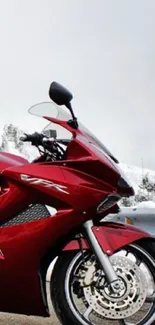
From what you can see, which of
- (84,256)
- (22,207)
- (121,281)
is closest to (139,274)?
(121,281)

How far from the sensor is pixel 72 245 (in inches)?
122

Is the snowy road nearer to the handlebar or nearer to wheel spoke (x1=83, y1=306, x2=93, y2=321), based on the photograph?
wheel spoke (x1=83, y1=306, x2=93, y2=321)

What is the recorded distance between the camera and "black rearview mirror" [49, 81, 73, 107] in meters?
3.09

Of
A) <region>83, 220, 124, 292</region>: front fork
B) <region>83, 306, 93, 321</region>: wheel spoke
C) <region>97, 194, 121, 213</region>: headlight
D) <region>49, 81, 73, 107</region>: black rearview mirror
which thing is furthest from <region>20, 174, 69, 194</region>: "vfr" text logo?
<region>83, 306, 93, 321</region>: wheel spoke

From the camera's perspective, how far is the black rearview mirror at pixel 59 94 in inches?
122

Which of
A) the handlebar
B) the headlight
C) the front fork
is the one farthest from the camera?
the handlebar

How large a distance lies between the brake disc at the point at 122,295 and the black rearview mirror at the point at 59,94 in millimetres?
1017

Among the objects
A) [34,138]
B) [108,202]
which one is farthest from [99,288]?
[34,138]

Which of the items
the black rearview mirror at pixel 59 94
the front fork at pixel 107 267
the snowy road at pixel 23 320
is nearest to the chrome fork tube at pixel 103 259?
the front fork at pixel 107 267

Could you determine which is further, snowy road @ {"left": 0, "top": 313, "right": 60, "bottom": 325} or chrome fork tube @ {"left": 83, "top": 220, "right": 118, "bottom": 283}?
snowy road @ {"left": 0, "top": 313, "right": 60, "bottom": 325}

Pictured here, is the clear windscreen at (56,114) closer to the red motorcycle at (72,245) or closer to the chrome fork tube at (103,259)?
the red motorcycle at (72,245)

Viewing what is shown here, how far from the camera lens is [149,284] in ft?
10.3

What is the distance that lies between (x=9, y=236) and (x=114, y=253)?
626mm

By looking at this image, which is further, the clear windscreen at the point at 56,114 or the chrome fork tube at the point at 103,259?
the clear windscreen at the point at 56,114
